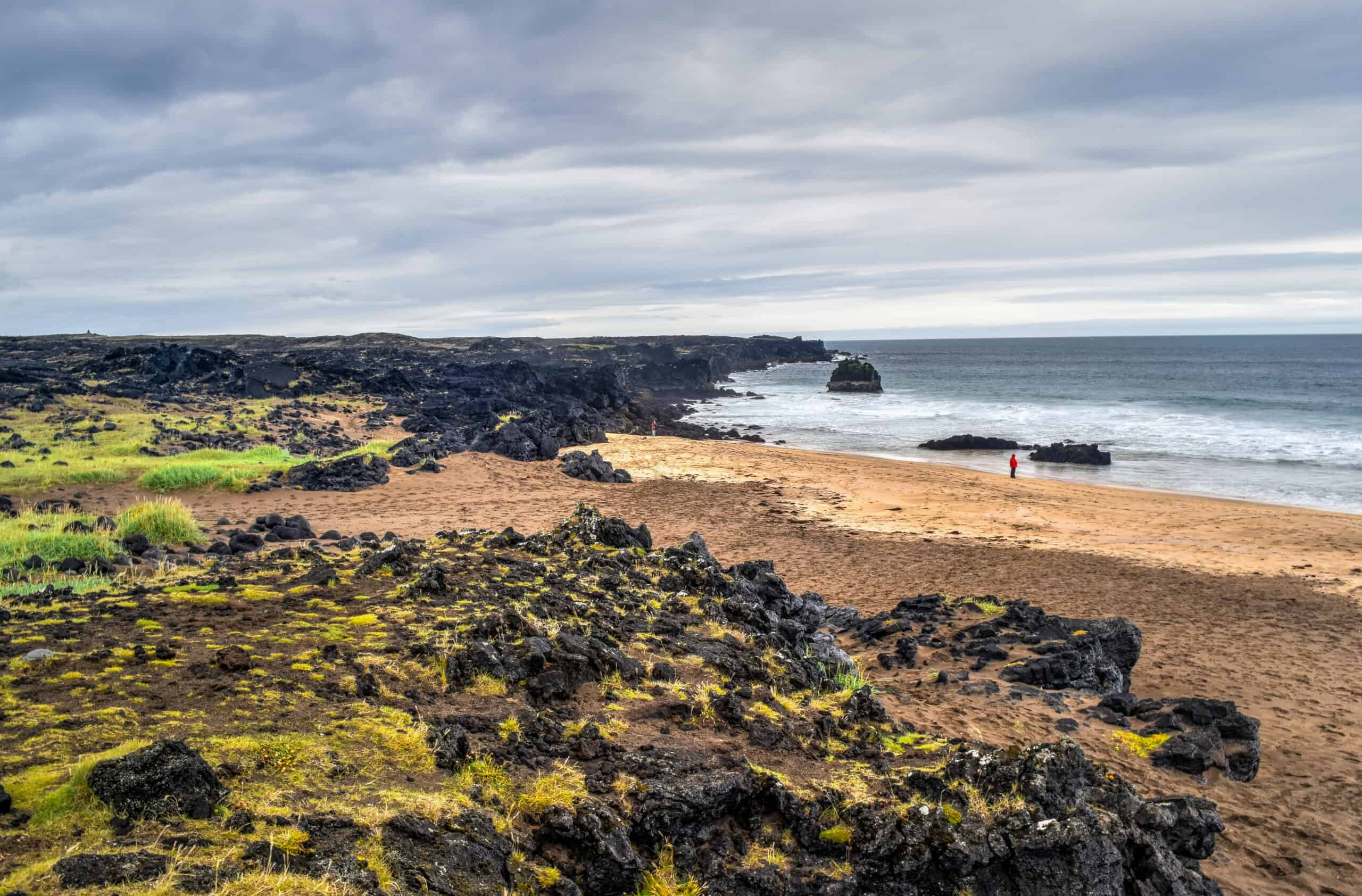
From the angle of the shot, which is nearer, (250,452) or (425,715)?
(425,715)

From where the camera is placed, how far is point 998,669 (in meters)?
10.4

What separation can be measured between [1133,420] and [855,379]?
33059 millimetres

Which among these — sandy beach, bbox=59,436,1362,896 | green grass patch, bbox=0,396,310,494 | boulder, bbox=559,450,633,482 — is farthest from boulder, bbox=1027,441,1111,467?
green grass patch, bbox=0,396,310,494

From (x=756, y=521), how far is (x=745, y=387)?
7067 centimetres

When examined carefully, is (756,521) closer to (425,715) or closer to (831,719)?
(831,719)

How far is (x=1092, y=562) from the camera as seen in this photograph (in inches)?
675

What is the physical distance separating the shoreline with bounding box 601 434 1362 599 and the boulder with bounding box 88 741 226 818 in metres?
18.1

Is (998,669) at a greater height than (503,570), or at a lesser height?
lesser

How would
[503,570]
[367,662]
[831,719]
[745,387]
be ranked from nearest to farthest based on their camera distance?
[367,662]
[831,719]
[503,570]
[745,387]

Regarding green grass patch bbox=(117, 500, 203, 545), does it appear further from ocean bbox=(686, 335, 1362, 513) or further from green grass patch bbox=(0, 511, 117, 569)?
ocean bbox=(686, 335, 1362, 513)

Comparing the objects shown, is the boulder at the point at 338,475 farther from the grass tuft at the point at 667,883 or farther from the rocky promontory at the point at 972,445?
the rocky promontory at the point at 972,445

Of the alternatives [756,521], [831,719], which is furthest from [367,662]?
[756,521]

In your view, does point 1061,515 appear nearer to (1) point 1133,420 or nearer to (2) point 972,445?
(2) point 972,445

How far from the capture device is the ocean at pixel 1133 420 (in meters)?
31.9
